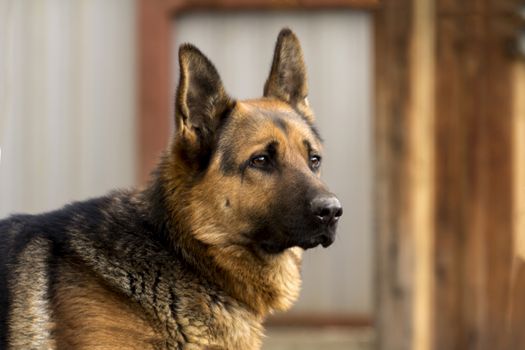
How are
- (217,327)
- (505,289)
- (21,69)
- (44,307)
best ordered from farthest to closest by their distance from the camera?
1. (21,69)
2. (505,289)
3. (217,327)
4. (44,307)

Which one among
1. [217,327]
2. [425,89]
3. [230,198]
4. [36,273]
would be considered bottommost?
[217,327]

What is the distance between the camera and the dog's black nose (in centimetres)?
424

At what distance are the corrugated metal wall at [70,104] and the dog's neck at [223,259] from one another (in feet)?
13.9

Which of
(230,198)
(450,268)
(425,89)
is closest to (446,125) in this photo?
(425,89)

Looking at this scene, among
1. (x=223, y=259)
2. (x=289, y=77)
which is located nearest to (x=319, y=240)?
(x=223, y=259)

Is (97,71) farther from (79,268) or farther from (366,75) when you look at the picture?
(79,268)

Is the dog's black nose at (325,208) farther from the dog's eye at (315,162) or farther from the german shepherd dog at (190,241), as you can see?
the dog's eye at (315,162)

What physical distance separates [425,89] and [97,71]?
3064 mm

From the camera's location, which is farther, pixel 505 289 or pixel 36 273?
pixel 505 289

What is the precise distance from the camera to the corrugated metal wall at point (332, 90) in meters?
8.73

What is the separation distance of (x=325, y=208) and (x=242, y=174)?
426 mm

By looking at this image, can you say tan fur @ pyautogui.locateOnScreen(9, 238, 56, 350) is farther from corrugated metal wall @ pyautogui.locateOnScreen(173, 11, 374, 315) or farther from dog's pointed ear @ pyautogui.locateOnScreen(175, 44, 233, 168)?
corrugated metal wall @ pyautogui.locateOnScreen(173, 11, 374, 315)

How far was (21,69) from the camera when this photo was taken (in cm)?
854

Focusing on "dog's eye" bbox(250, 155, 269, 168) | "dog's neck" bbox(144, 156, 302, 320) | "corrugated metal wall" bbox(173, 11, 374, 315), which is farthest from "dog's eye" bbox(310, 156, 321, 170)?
"corrugated metal wall" bbox(173, 11, 374, 315)
